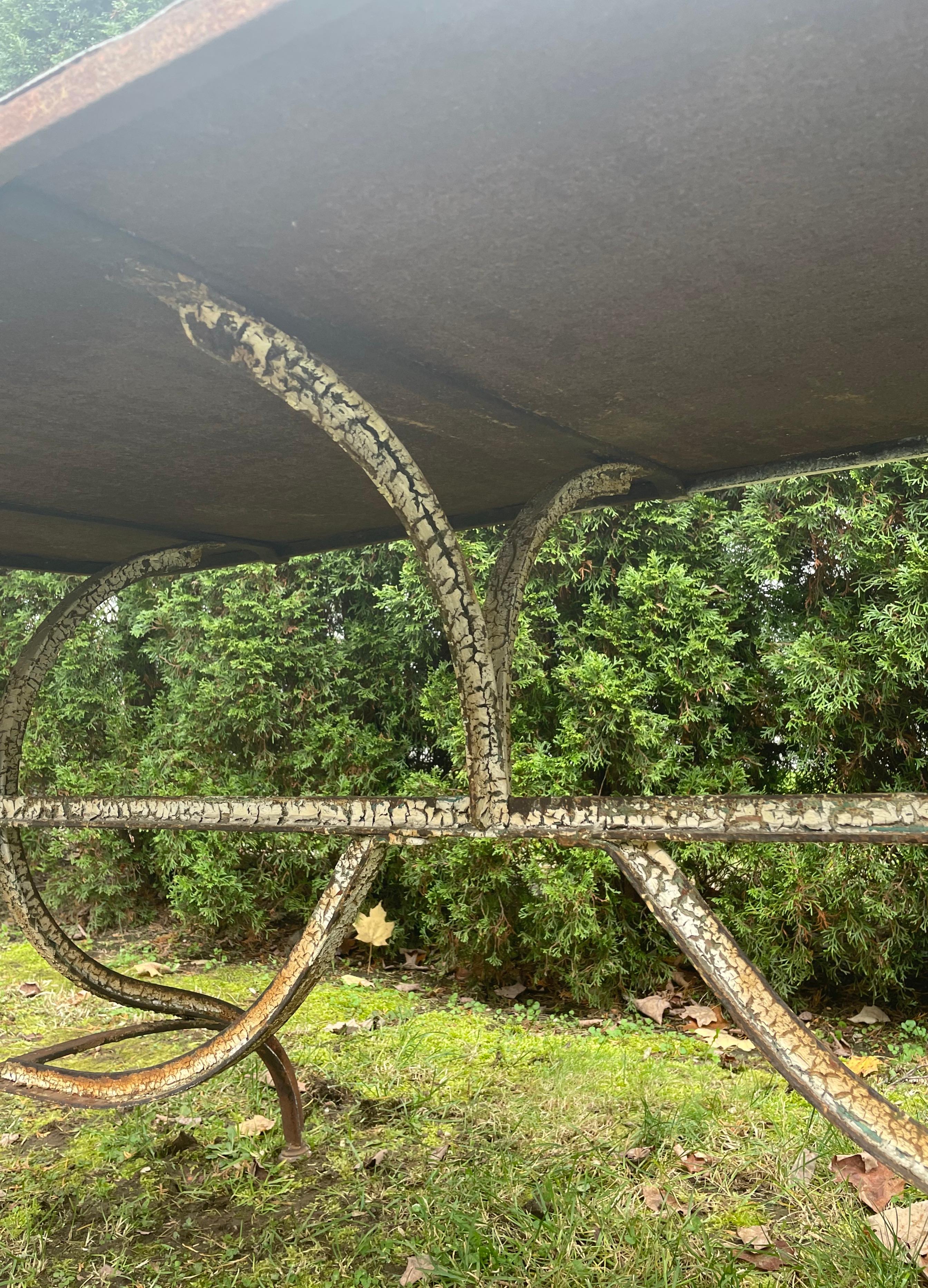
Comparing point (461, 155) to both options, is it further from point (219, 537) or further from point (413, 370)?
point (219, 537)

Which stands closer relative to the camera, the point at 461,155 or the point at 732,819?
the point at 461,155

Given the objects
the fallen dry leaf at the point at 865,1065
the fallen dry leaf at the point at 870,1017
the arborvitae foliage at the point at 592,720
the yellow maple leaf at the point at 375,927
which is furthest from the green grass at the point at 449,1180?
the yellow maple leaf at the point at 375,927

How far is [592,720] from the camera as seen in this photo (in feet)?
13.6

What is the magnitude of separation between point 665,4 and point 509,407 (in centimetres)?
90

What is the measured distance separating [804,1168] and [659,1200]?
392 millimetres

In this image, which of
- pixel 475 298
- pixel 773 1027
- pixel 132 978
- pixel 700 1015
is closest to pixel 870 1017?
pixel 700 1015

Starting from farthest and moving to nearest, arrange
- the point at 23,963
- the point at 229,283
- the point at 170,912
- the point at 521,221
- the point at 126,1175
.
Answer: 1. the point at 170,912
2. the point at 23,963
3. the point at 126,1175
4. the point at 229,283
5. the point at 521,221

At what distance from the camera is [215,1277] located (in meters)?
2.01

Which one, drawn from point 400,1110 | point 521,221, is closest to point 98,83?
point 521,221

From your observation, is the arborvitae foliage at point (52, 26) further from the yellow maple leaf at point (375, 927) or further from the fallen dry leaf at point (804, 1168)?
the fallen dry leaf at point (804, 1168)

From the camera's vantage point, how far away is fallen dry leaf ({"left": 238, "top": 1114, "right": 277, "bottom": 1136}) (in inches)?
106

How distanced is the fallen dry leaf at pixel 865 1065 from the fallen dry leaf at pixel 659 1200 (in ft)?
3.27

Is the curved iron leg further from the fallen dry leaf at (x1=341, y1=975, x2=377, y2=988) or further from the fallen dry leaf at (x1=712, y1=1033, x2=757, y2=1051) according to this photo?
the fallen dry leaf at (x1=341, y1=975, x2=377, y2=988)

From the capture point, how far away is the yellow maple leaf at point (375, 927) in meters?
4.41
